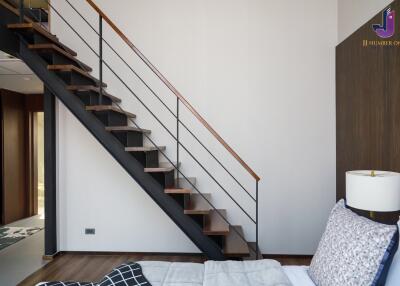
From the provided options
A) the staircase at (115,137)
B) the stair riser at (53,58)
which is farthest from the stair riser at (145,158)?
the stair riser at (53,58)

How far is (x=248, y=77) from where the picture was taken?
3.90 meters

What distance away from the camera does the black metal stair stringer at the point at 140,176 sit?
2.99m

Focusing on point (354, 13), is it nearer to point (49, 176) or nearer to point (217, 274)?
point (217, 274)

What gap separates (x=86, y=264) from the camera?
12.0 feet

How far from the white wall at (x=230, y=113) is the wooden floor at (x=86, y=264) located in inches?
4.4

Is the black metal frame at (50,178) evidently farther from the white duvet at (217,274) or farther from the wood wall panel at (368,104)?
the wood wall panel at (368,104)

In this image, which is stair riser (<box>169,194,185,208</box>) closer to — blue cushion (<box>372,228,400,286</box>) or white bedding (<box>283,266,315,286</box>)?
white bedding (<box>283,266,315,286</box>)

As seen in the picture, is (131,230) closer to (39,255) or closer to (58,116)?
(39,255)

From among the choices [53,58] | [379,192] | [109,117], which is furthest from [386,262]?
[53,58]

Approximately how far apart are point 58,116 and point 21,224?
2.55 m

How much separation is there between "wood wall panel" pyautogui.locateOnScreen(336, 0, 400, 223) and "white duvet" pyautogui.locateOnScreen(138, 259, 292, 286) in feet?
4.52

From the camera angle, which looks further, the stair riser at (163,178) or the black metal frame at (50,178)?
the black metal frame at (50,178)

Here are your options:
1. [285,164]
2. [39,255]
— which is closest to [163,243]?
[39,255]

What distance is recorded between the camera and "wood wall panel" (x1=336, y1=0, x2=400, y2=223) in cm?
254
